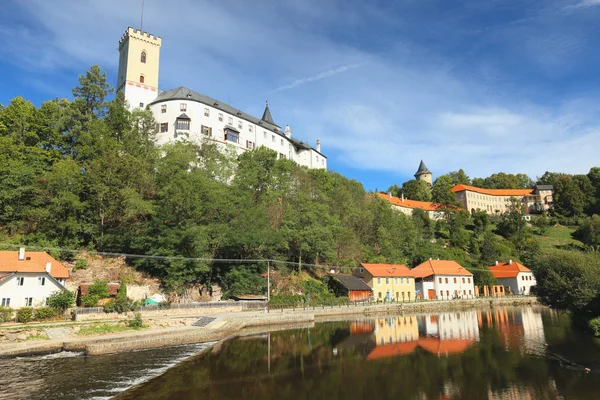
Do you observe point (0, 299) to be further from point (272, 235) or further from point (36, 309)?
point (272, 235)

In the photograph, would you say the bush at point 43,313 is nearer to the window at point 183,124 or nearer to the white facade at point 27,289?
the white facade at point 27,289

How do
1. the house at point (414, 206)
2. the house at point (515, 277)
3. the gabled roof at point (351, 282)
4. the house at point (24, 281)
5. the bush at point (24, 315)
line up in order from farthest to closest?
1. the house at point (414, 206)
2. the house at point (515, 277)
3. the gabled roof at point (351, 282)
4. the house at point (24, 281)
5. the bush at point (24, 315)

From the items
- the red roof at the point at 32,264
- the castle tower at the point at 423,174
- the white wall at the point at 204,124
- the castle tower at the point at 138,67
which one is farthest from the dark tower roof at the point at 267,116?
the castle tower at the point at 423,174

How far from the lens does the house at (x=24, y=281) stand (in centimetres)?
3020

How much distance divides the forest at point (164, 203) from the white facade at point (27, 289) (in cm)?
634

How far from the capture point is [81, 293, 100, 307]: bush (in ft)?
107

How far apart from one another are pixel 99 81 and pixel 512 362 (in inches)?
2340

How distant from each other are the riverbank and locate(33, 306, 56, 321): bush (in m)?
5.51

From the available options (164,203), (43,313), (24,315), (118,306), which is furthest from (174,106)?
(24,315)

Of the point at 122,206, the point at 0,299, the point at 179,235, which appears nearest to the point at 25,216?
the point at 122,206

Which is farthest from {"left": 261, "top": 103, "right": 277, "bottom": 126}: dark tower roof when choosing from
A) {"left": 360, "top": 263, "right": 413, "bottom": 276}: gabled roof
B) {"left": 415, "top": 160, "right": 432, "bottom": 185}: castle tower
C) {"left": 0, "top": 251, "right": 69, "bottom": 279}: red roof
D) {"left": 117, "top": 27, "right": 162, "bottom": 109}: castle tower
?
{"left": 415, "top": 160, "right": 432, "bottom": 185}: castle tower

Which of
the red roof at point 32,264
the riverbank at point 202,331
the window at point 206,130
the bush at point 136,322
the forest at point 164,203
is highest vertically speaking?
the window at point 206,130

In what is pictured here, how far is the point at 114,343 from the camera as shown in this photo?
80.1 ft

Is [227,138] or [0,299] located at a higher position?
[227,138]
